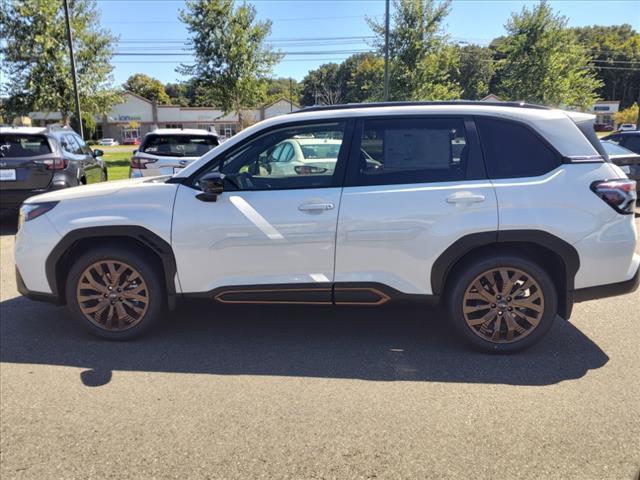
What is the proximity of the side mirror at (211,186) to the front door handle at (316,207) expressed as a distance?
0.62 meters

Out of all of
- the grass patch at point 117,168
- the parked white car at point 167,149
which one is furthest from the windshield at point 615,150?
the grass patch at point 117,168

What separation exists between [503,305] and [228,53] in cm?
2472

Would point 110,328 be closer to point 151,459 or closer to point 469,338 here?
point 151,459

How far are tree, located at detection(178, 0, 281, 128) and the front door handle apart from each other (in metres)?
23.9

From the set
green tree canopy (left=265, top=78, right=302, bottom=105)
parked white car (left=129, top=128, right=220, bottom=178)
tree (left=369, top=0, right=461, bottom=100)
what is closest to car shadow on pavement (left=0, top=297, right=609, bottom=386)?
parked white car (left=129, top=128, right=220, bottom=178)

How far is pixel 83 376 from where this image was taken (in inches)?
A: 142

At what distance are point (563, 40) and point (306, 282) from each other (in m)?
25.7

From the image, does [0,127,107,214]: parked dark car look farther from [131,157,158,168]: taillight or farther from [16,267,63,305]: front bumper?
[16,267,63,305]: front bumper

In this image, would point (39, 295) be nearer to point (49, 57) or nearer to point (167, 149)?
point (167, 149)

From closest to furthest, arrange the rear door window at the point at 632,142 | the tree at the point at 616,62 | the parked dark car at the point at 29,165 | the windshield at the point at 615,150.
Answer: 1. the parked dark car at the point at 29,165
2. the windshield at the point at 615,150
3. the rear door window at the point at 632,142
4. the tree at the point at 616,62

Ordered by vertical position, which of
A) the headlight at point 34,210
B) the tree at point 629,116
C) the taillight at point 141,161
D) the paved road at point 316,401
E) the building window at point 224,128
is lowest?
the paved road at point 316,401

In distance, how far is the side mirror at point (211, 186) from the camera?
3721mm

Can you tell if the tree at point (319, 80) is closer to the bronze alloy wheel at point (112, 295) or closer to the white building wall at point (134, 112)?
the white building wall at point (134, 112)

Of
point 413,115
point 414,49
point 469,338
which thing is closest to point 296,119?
point 413,115
